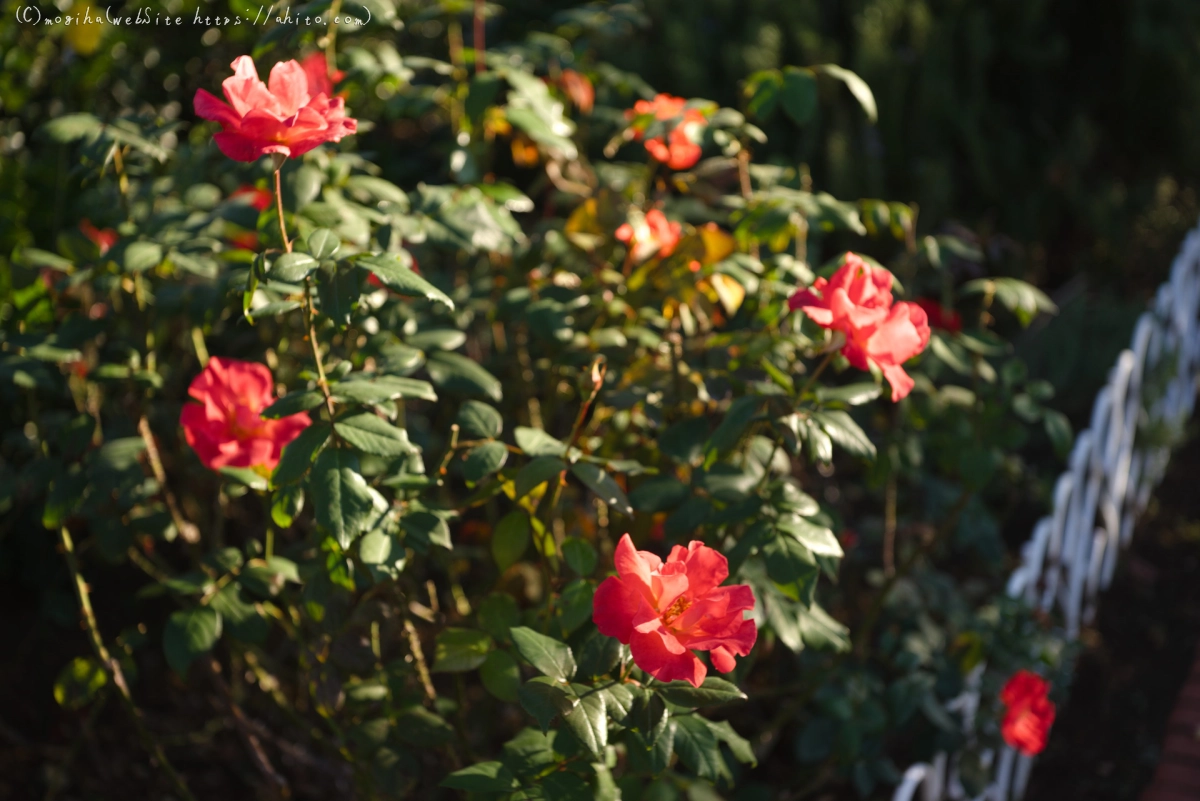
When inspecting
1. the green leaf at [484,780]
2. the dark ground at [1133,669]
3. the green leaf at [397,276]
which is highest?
the green leaf at [397,276]

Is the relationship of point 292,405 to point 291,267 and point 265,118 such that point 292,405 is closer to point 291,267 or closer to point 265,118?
point 291,267

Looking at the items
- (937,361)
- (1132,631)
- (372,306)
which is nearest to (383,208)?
(372,306)

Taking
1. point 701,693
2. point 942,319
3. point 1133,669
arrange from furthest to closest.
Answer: point 1133,669, point 942,319, point 701,693

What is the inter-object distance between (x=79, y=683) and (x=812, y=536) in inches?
43.7

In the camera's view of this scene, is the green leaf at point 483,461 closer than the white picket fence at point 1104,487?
Yes

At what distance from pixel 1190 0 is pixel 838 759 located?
12.5ft

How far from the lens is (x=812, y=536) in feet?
3.97

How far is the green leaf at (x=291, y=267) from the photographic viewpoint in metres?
0.99

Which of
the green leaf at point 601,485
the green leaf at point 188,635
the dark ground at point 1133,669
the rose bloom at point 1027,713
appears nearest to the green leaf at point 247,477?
the green leaf at point 188,635

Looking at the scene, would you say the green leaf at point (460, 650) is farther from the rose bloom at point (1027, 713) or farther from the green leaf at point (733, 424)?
the rose bloom at point (1027, 713)

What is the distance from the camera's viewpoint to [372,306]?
1.29 meters

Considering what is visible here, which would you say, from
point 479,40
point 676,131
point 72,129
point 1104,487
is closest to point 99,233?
point 72,129

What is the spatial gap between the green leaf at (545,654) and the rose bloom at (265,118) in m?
0.54

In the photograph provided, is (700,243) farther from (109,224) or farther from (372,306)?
(109,224)
